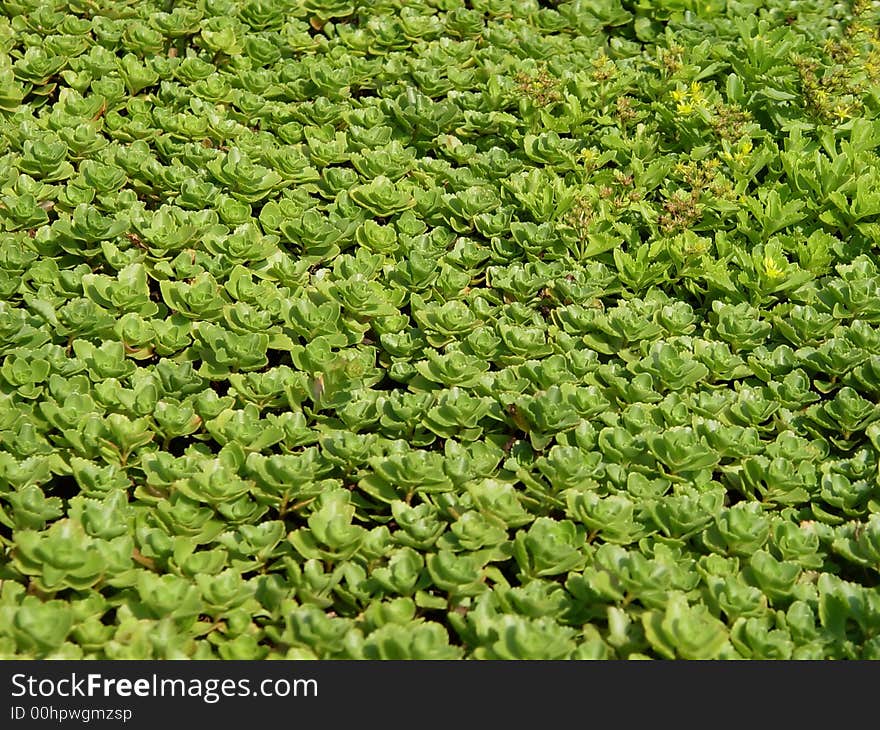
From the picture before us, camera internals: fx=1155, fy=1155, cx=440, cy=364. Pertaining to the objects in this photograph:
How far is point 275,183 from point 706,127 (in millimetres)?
1584

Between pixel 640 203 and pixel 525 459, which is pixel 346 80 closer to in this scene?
pixel 640 203

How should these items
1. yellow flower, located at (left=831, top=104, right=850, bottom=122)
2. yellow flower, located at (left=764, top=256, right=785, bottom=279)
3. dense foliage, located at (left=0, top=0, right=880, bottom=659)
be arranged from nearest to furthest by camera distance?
dense foliage, located at (left=0, top=0, right=880, bottom=659)
yellow flower, located at (left=764, top=256, right=785, bottom=279)
yellow flower, located at (left=831, top=104, right=850, bottom=122)

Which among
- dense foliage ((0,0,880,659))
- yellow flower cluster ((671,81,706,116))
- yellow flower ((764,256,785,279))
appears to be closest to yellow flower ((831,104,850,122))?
dense foliage ((0,0,880,659))

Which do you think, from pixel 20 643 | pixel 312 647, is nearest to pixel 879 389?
pixel 312 647

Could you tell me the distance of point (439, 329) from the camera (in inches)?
137

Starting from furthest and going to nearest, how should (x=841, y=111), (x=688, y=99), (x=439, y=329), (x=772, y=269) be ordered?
(x=688, y=99) < (x=841, y=111) < (x=772, y=269) < (x=439, y=329)

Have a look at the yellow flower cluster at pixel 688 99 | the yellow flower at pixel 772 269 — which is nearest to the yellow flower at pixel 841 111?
the yellow flower cluster at pixel 688 99

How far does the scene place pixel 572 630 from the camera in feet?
8.77

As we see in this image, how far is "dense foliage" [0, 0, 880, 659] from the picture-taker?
2.76 metres

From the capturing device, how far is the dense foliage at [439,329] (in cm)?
276

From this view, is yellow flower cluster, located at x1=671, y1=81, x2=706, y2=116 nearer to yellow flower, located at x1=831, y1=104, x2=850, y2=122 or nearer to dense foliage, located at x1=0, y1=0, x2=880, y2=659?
dense foliage, located at x1=0, y1=0, x2=880, y2=659

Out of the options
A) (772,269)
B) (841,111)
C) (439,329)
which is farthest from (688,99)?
(439,329)

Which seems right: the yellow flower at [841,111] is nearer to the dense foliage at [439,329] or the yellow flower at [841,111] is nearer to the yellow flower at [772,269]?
the dense foliage at [439,329]

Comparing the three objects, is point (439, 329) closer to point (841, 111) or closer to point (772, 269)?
point (772, 269)
